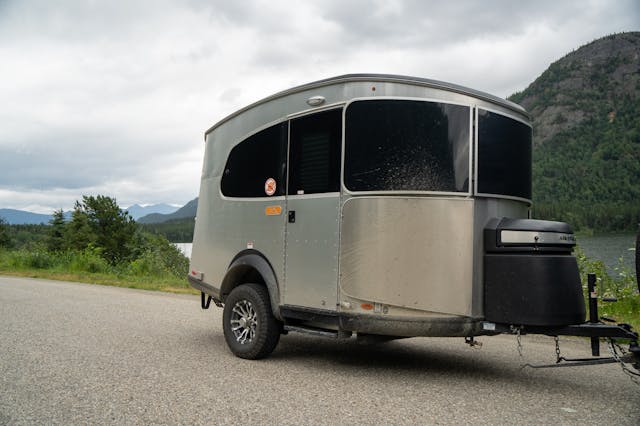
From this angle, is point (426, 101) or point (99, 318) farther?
point (99, 318)

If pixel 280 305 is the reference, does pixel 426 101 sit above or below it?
above

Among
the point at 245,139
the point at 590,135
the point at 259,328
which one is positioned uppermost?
the point at 590,135

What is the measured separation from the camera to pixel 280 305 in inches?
225

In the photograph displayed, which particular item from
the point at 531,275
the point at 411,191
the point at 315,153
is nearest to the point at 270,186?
the point at 315,153

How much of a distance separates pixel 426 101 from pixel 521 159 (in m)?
1.23

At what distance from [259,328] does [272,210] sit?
4.27 feet

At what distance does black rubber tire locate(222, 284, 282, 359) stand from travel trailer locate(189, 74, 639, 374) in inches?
0.6

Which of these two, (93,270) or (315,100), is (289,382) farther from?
(93,270)

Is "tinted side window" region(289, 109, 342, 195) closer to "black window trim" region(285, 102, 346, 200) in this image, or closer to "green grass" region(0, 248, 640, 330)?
"black window trim" region(285, 102, 346, 200)

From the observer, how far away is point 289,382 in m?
4.98

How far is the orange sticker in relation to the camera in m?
5.90

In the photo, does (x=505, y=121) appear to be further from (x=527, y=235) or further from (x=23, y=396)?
(x=23, y=396)

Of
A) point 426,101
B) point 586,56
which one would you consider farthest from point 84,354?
point 586,56

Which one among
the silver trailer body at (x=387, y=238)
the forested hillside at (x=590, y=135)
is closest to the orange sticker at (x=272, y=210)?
the silver trailer body at (x=387, y=238)
